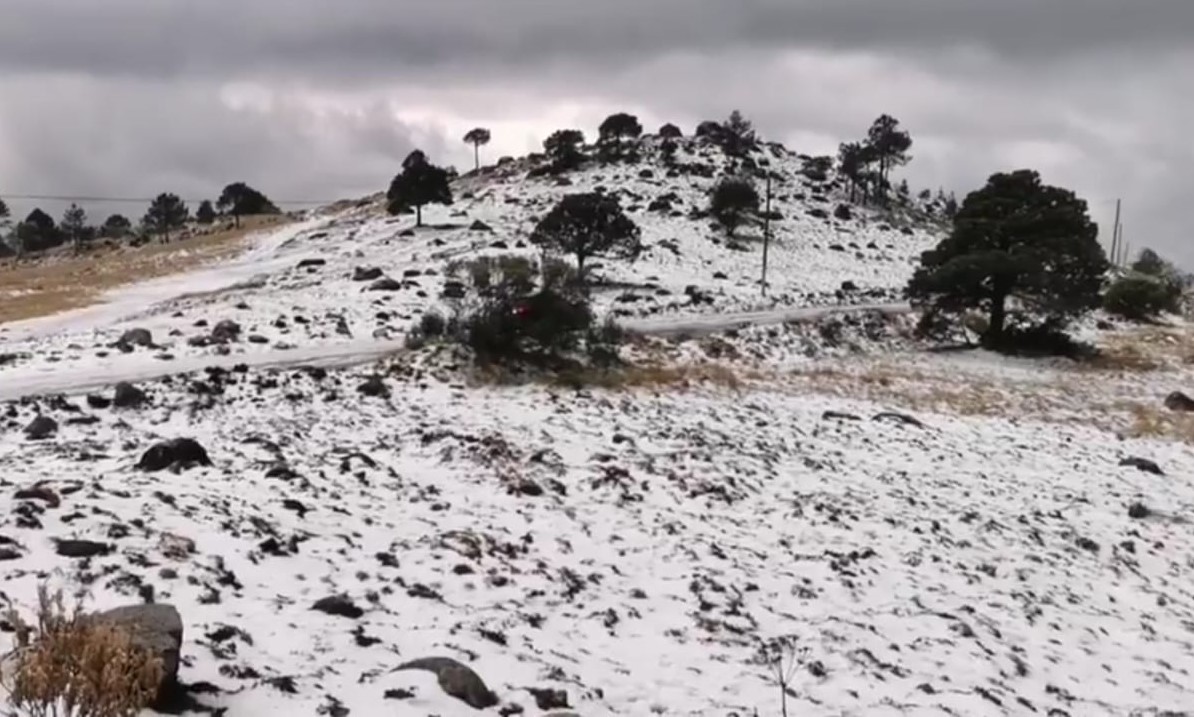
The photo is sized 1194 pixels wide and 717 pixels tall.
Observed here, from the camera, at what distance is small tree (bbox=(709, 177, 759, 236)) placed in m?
73.5

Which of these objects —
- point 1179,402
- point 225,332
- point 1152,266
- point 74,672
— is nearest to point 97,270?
point 225,332

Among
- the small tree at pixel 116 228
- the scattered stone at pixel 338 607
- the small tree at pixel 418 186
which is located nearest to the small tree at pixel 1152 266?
the small tree at pixel 418 186

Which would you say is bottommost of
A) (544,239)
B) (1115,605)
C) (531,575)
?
(1115,605)

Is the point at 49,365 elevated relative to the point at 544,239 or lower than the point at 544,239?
lower

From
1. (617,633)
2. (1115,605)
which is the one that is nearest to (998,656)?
(1115,605)

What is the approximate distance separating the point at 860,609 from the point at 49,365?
21505mm

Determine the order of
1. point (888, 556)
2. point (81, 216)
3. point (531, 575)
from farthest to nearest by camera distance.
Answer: point (81, 216) < point (888, 556) < point (531, 575)

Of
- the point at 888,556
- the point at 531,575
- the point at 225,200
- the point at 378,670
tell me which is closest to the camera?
the point at 378,670

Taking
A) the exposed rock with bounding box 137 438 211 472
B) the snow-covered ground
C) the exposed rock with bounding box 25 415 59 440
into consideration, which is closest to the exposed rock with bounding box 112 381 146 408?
the snow-covered ground

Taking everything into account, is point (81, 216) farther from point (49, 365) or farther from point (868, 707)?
point (868, 707)

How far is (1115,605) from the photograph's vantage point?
13.4 m

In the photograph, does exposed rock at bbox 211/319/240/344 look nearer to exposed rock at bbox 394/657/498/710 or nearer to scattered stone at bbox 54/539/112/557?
scattered stone at bbox 54/539/112/557

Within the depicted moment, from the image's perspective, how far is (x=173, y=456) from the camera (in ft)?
47.4

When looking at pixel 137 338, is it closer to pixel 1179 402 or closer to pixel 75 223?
pixel 1179 402
